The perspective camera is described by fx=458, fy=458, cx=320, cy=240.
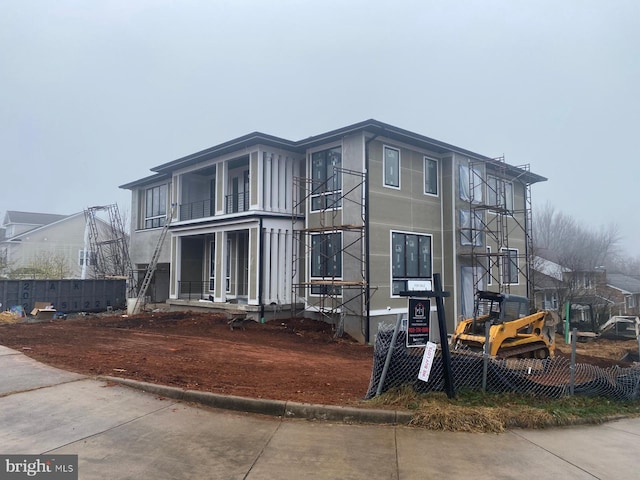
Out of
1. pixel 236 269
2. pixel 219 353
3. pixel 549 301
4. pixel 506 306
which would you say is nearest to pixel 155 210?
pixel 236 269

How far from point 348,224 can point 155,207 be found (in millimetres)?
14128

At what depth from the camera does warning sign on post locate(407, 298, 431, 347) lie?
6.55 metres

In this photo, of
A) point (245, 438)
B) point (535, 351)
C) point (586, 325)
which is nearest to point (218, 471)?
point (245, 438)

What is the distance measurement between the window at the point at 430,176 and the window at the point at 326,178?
3.98 metres

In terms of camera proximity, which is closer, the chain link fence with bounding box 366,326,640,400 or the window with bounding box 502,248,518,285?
the chain link fence with bounding box 366,326,640,400

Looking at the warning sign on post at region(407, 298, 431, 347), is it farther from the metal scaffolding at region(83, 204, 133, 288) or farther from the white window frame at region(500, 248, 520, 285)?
the metal scaffolding at region(83, 204, 133, 288)

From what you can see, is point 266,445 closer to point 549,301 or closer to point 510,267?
point 510,267

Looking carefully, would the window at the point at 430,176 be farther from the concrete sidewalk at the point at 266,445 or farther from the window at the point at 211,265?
the concrete sidewalk at the point at 266,445

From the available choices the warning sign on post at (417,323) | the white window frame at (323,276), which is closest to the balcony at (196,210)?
the white window frame at (323,276)

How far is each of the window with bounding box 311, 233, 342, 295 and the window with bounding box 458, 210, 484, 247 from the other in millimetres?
5802

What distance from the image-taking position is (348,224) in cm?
1689

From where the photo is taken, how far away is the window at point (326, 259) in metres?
17.6

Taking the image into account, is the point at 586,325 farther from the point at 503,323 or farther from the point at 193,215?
the point at 193,215

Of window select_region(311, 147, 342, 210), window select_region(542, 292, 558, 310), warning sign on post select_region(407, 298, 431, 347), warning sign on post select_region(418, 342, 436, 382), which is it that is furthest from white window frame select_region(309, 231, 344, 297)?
window select_region(542, 292, 558, 310)
